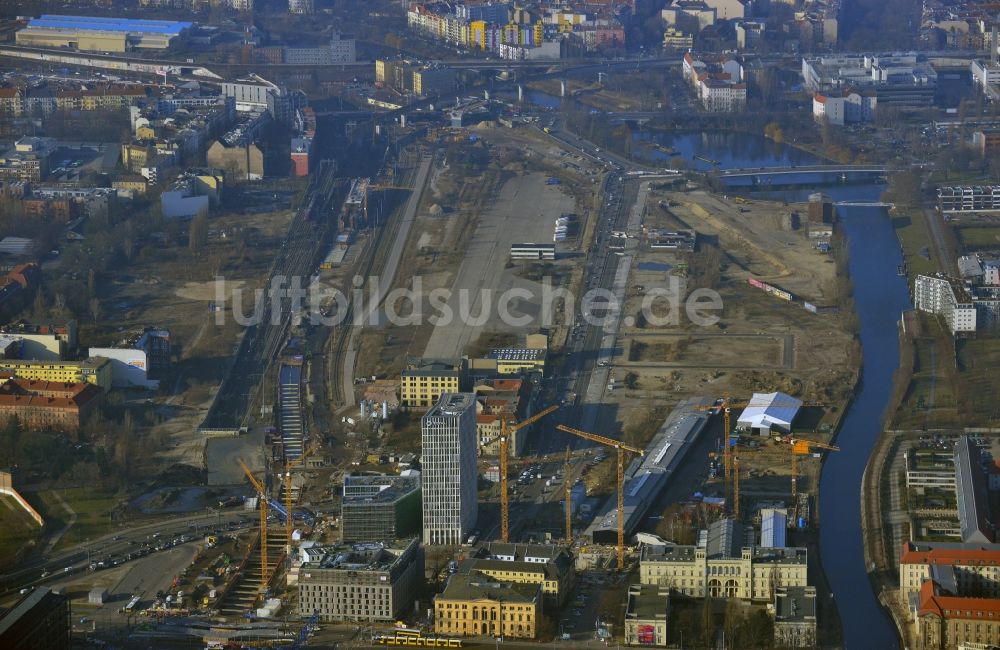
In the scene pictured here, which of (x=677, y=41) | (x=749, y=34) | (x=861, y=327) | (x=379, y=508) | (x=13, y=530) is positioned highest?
(x=379, y=508)

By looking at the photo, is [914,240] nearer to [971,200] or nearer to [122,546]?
[971,200]

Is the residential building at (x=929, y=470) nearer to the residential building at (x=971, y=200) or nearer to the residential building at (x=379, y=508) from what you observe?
the residential building at (x=379, y=508)

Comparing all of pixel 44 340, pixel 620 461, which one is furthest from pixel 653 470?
pixel 44 340

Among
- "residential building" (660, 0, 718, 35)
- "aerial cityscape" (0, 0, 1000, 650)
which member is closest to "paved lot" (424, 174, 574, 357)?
"aerial cityscape" (0, 0, 1000, 650)

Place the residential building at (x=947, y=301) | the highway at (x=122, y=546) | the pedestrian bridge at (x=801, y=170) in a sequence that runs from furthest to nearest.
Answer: the pedestrian bridge at (x=801, y=170) < the residential building at (x=947, y=301) < the highway at (x=122, y=546)

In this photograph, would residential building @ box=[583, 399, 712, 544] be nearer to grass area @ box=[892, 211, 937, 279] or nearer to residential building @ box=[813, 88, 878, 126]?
grass area @ box=[892, 211, 937, 279]

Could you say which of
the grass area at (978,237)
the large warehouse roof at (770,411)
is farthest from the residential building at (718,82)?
the large warehouse roof at (770,411)

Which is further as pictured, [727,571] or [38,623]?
[727,571]
